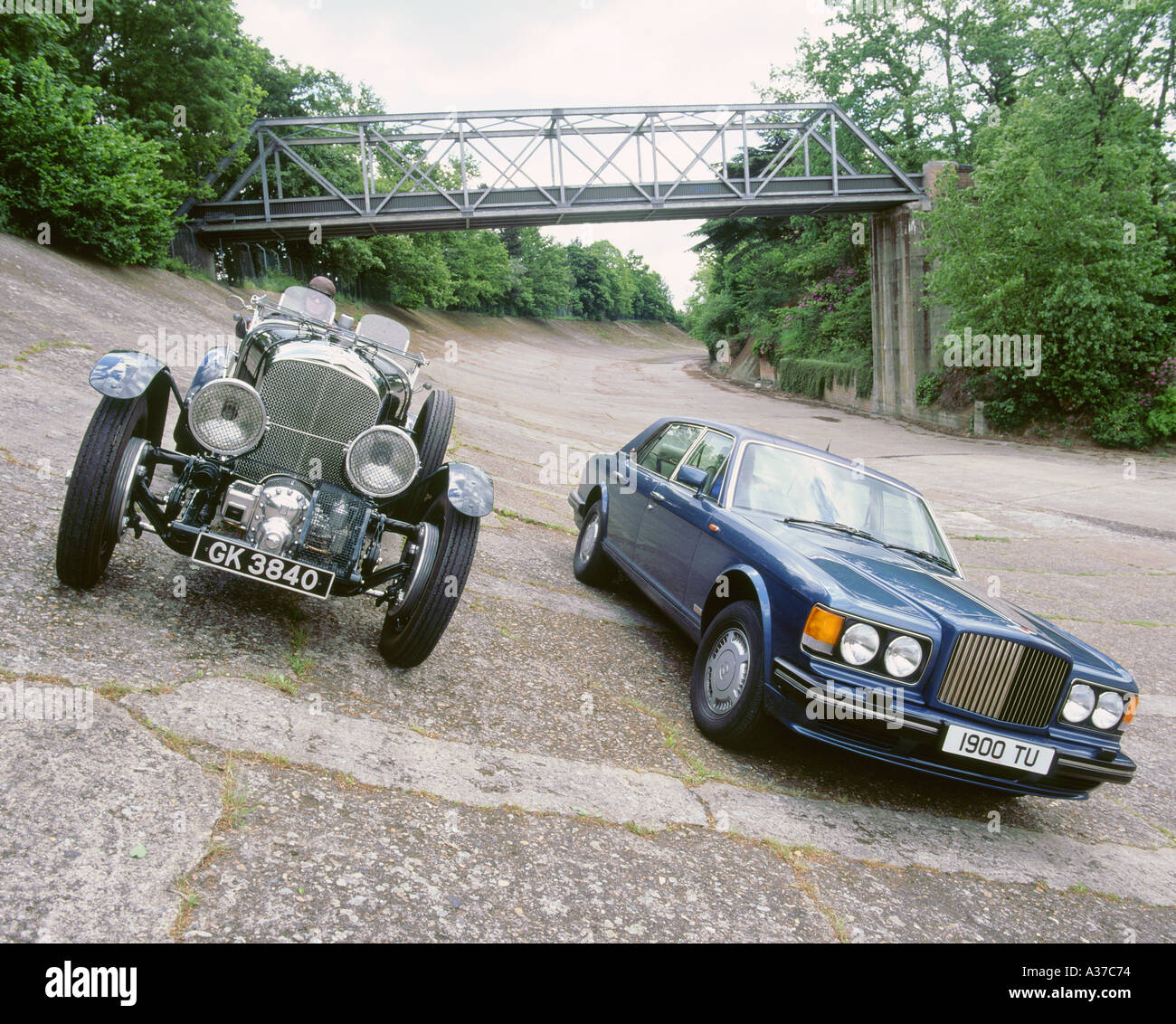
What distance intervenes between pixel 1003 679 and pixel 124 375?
436cm

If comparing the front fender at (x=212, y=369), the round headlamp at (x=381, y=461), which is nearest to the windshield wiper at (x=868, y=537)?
the round headlamp at (x=381, y=461)

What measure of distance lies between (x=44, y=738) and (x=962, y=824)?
3.80 meters

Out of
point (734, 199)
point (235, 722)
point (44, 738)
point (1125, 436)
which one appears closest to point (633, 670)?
point (235, 722)

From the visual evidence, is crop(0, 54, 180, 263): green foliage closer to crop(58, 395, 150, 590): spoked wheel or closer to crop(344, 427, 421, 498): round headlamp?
crop(58, 395, 150, 590): spoked wheel

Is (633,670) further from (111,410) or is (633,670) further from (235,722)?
(111,410)

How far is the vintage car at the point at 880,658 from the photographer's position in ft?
11.4

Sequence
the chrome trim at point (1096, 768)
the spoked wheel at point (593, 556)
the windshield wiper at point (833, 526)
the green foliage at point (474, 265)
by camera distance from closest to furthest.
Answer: the chrome trim at point (1096, 768)
the windshield wiper at point (833, 526)
the spoked wheel at point (593, 556)
the green foliage at point (474, 265)

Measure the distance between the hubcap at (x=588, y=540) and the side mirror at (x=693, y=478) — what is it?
1.54 meters

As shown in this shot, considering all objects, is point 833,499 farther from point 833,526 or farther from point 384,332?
point 384,332

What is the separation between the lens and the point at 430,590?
4059 mm

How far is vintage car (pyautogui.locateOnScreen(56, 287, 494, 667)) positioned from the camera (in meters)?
3.89

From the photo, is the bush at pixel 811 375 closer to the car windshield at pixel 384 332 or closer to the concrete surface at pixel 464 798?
the concrete surface at pixel 464 798

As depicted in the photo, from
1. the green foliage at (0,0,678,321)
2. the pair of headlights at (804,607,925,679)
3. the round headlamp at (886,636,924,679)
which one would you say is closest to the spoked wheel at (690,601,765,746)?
the pair of headlights at (804,607,925,679)

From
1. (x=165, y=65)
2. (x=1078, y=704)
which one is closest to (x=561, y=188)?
(x=165, y=65)
